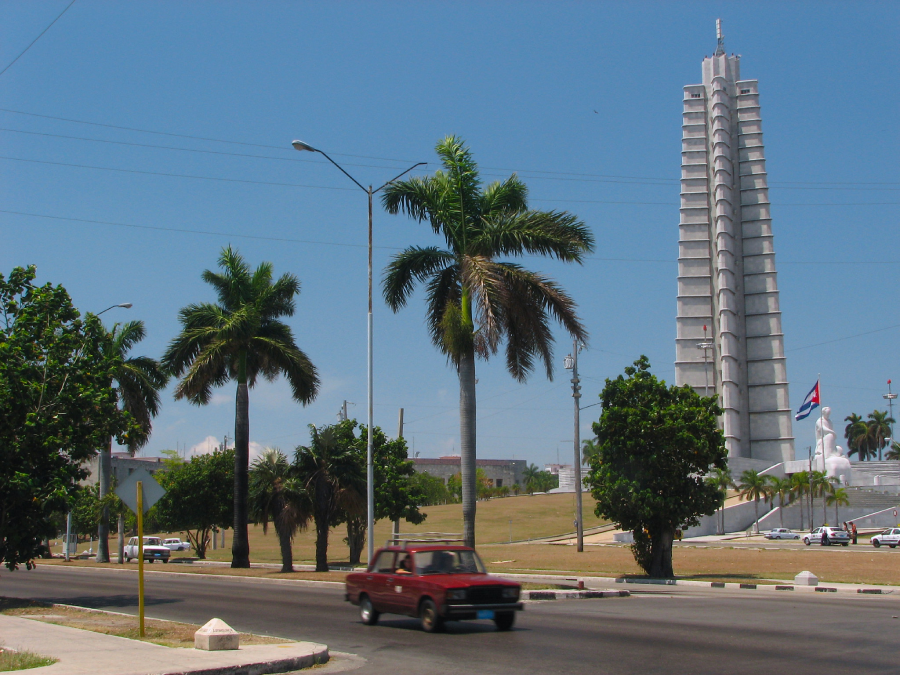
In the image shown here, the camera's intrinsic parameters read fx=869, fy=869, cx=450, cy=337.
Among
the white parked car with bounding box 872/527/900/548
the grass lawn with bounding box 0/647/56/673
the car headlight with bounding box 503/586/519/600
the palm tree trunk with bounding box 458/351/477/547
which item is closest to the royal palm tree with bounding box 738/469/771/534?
the white parked car with bounding box 872/527/900/548

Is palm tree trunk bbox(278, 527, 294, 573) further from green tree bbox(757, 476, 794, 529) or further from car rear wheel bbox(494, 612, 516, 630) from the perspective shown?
green tree bbox(757, 476, 794, 529)

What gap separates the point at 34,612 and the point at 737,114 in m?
128

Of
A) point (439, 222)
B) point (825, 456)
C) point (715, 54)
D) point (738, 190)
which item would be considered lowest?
point (825, 456)

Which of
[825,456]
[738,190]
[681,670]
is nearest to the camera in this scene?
[681,670]

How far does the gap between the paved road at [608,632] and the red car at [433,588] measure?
1.09 ft

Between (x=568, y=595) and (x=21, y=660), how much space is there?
14.5 metres

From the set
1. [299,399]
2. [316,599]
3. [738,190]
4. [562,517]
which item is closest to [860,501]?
[562,517]

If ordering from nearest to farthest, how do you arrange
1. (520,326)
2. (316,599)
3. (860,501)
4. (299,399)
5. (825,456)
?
(316,599) < (520,326) < (299,399) < (860,501) < (825,456)

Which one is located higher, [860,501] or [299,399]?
[299,399]

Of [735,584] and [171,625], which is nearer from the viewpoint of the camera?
[171,625]

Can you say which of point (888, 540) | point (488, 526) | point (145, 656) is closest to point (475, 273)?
point (145, 656)

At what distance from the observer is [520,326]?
26.4 m

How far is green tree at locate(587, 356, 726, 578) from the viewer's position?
29.3m

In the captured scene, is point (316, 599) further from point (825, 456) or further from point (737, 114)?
point (737, 114)
